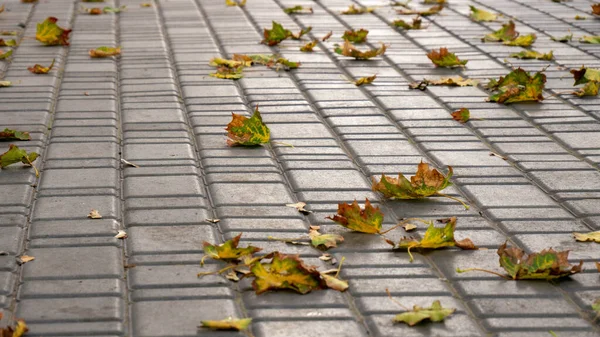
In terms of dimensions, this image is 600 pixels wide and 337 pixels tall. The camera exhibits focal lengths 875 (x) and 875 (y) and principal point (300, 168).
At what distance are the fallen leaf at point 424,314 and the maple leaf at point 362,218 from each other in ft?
1.72

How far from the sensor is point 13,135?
3670 millimetres

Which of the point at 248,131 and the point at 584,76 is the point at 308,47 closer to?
the point at 584,76

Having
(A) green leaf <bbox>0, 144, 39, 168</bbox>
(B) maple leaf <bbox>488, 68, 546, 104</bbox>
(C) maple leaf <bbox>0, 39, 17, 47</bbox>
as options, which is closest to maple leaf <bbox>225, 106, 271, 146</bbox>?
(A) green leaf <bbox>0, 144, 39, 168</bbox>

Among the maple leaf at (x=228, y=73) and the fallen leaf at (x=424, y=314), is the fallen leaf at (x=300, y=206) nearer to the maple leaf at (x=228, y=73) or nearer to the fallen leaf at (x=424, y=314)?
the fallen leaf at (x=424, y=314)

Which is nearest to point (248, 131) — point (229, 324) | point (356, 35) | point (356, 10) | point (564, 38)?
point (229, 324)

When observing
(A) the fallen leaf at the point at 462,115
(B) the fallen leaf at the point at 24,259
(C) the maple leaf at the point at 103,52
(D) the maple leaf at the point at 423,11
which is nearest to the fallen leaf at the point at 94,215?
(B) the fallen leaf at the point at 24,259

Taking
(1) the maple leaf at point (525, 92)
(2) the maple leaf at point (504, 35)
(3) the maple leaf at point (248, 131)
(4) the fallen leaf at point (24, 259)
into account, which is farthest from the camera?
(2) the maple leaf at point (504, 35)

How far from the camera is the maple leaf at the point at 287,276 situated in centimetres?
240

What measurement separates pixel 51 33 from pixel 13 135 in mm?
1972

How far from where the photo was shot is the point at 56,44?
5523 mm

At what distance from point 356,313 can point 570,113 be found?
2.30 m

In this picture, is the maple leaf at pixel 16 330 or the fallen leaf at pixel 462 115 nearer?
the maple leaf at pixel 16 330

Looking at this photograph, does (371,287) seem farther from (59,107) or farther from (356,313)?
(59,107)

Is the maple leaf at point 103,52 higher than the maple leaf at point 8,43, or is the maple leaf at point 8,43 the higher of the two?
the maple leaf at point 103,52
